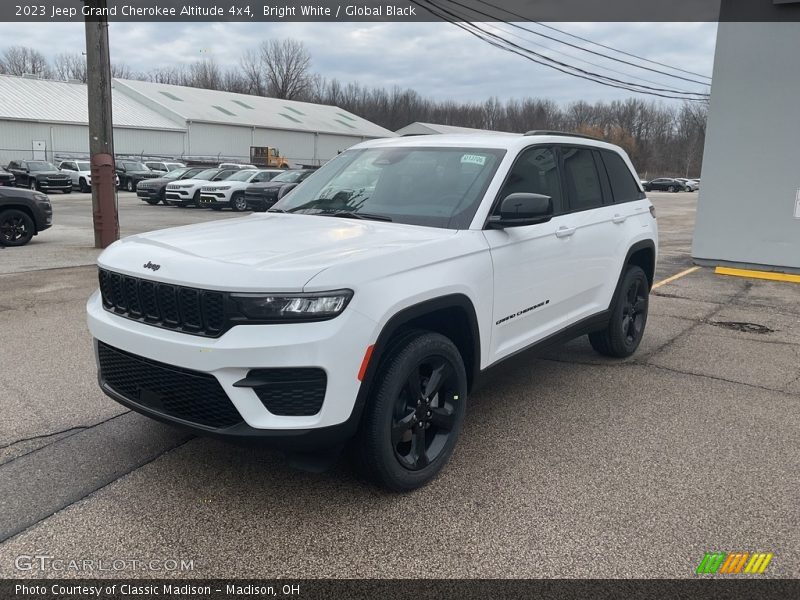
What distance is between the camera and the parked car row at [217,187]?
75.0 feet

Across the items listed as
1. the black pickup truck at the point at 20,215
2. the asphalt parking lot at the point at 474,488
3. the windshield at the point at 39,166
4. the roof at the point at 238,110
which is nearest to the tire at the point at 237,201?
the black pickup truck at the point at 20,215

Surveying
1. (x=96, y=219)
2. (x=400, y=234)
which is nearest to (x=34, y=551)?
(x=400, y=234)

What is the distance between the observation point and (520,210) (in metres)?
3.75

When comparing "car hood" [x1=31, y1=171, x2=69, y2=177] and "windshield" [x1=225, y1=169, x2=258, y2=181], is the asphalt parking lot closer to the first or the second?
"windshield" [x1=225, y1=169, x2=258, y2=181]

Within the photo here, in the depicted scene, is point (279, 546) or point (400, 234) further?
point (400, 234)

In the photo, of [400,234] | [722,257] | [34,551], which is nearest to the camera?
[34,551]

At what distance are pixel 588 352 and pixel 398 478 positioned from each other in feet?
11.5

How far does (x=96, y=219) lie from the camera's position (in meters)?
12.2

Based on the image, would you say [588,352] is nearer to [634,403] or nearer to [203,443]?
[634,403]

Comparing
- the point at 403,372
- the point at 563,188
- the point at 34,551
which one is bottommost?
the point at 34,551

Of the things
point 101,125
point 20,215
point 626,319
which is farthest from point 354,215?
point 20,215

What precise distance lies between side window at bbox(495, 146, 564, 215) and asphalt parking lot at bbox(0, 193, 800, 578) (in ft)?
3.76

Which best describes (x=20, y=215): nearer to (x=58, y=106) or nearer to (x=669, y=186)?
(x=58, y=106)
